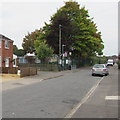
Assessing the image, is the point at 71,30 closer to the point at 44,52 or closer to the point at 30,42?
the point at 44,52

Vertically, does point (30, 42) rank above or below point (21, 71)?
above

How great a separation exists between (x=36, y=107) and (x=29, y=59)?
46743mm

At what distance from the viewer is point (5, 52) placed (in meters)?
30.6

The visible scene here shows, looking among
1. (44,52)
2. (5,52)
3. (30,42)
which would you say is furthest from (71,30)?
(30,42)

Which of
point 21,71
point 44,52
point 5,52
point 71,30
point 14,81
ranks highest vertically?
point 71,30

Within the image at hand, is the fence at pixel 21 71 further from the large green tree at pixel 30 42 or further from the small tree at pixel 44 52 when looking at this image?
the large green tree at pixel 30 42

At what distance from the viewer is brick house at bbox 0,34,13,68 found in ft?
97.3

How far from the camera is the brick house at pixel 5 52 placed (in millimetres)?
29667

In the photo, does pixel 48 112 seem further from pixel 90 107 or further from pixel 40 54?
pixel 40 54

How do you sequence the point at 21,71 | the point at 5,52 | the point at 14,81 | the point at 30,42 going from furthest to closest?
1. the point at 30,42
2. the point at 5,52
3. the point at 21,71
4. the point at 14,81

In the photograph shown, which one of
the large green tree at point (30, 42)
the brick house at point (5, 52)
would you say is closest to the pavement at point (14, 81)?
the brick house at point (5, 52)

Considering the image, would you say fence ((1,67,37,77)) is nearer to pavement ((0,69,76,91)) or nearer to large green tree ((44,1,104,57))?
pavement ((0,69,76,91))

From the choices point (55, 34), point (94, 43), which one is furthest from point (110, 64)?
point (55, 34)

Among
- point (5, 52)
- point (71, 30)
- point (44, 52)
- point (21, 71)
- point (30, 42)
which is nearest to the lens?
point (21, 71)
